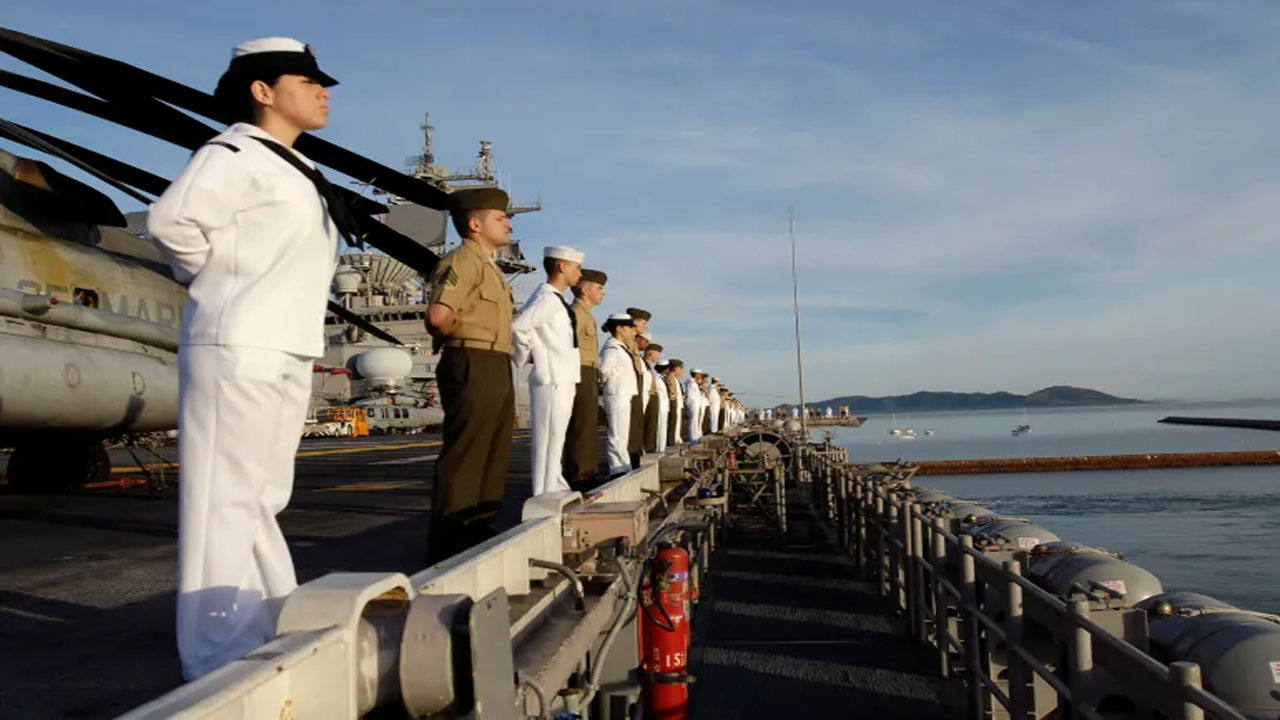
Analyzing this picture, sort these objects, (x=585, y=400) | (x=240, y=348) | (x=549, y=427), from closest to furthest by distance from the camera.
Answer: (x=240, y=348)
(x=549, y=427)
(x=585, y=400)

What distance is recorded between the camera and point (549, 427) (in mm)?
6473

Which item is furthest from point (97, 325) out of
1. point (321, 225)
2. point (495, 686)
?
point (495, 686)

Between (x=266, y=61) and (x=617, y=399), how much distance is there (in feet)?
25.2

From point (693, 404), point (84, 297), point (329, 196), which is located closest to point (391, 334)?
point (693, 404)

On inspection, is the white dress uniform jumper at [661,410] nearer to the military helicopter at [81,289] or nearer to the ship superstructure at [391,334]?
the military helicopter at [81,289]

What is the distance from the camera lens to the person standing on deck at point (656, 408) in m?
15.2

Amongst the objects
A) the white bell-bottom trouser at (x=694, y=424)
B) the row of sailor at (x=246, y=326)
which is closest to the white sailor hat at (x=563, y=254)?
the row of sailor at (x=246, y=326)

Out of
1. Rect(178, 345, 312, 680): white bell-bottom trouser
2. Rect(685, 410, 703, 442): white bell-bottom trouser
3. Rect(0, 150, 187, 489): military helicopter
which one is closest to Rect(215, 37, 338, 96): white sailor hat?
Rect(178, 345, 312, 680): white bell-bottom trouser

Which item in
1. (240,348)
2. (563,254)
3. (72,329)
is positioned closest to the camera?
(240,348)

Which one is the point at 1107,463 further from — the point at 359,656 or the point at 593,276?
the point at 359,656

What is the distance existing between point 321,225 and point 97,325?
7887mm

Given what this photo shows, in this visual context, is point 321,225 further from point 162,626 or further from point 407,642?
point 162,626

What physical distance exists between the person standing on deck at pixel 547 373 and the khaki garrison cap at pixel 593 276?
1.77 meters

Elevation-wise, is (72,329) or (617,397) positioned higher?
(72,329)
